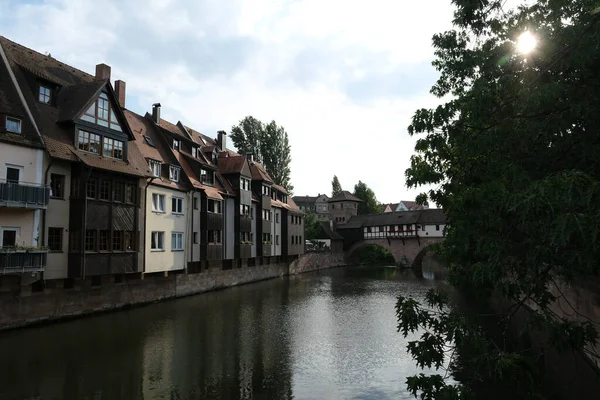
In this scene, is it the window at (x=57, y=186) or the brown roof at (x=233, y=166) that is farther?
the brown roof at (x=233, y=166)

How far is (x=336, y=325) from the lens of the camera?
76.7 feet

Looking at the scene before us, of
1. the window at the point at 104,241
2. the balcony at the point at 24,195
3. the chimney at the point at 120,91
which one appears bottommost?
the window at the point at 104,241

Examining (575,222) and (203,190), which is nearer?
(575,222)

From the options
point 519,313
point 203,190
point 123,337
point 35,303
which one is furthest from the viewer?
point 203,190

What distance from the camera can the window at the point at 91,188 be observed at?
23.8 m

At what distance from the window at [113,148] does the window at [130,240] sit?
15.3ft

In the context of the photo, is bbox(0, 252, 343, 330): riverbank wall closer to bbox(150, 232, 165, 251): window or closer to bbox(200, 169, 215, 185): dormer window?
bbox(150, 232, 165, 251): window

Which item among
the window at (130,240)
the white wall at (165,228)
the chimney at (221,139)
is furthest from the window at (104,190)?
the chimney at (221,139)

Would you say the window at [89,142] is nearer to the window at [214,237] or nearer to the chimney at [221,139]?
the window at [214,237]

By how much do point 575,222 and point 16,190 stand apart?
2197cm

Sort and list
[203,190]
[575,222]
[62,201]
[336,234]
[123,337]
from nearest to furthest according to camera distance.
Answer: [575,222]
[123,337]
[62,201]
[203,190]
[336,234]

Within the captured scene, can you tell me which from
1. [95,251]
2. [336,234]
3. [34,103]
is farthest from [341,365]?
[336,234]

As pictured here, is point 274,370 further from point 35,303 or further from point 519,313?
point 519,313

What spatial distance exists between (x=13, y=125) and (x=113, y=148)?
18.8ft
